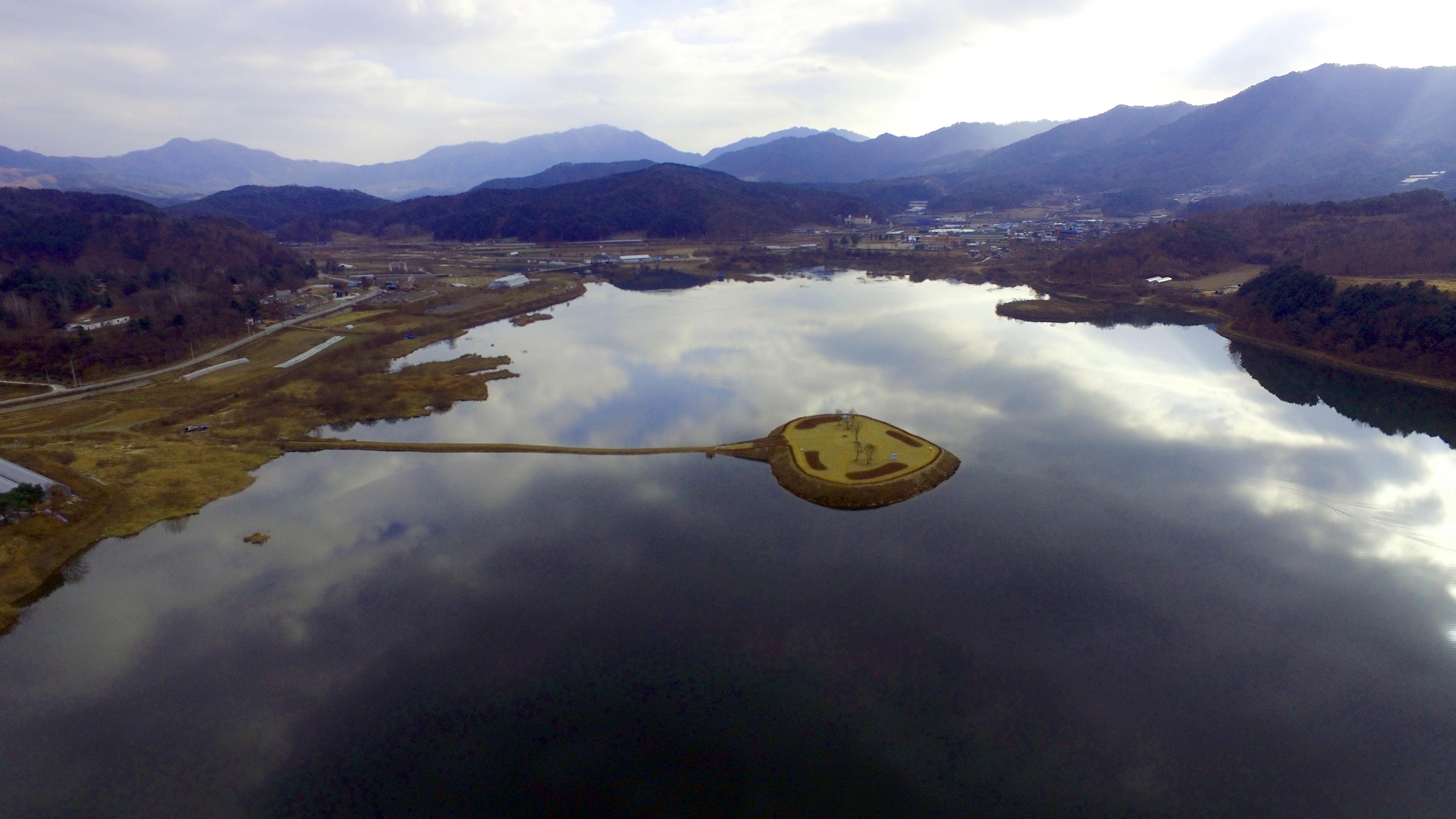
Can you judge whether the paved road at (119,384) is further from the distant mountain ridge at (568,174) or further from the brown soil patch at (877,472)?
the distant mountain ridge at (568,174)

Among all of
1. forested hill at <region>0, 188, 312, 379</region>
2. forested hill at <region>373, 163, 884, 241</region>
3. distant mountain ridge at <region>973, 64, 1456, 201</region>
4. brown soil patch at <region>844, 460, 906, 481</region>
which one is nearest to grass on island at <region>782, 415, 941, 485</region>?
brown soil patch at <region>844, 460, 906, 481</region>

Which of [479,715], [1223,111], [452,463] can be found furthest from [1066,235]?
Result: [1223,111]

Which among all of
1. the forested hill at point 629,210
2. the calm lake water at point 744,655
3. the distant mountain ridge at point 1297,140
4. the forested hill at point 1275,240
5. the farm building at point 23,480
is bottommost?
the calm lake water at point 744,655

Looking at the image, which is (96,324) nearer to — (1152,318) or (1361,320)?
(1152,318)

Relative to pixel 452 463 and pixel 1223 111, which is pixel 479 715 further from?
pixel 1223 111

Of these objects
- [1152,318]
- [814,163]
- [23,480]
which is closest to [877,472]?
[23,480]

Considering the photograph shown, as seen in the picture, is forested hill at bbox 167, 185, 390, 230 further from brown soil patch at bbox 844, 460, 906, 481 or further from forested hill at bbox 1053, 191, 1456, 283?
forested hill at bbox 1053, 191, 1456, 283

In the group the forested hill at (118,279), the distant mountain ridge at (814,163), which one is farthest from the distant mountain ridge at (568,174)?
the forested hill at (118,279)
